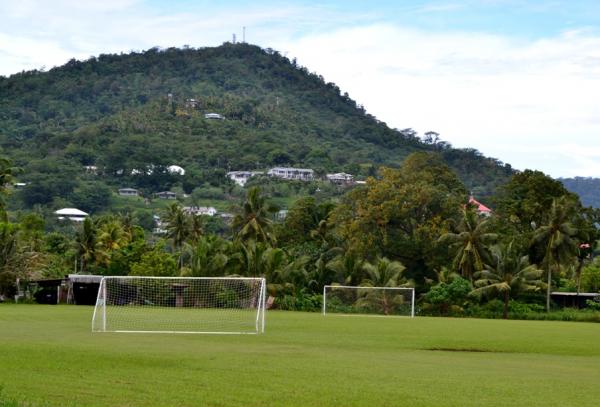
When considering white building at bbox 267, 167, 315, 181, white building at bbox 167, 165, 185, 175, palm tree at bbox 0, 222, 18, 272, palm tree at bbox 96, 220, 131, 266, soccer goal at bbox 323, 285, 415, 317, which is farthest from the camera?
white building at bbox 167, 165, 185, 175

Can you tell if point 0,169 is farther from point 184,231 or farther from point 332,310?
point 184,231

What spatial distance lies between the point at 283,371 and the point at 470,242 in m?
48.6

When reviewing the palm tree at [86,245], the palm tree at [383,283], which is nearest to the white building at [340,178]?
the palm tree at [86,245]

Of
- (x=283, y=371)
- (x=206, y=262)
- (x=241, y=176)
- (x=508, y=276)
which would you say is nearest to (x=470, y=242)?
(x=508, y=276)

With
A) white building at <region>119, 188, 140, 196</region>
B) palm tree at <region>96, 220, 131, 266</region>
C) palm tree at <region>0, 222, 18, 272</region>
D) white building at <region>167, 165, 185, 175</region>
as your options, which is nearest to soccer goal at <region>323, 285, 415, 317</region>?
palm tree at <region>0, 222, 18, 272</region>

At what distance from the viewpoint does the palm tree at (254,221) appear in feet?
253

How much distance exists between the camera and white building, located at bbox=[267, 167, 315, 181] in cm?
19175

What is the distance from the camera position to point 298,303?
206 feet

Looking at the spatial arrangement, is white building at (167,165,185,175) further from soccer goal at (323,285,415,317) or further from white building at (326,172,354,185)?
soccer goal at (323,285,415,317)


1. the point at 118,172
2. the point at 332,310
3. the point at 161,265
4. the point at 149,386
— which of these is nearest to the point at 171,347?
the point at 149,386

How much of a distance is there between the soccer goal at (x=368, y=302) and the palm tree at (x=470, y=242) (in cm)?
805

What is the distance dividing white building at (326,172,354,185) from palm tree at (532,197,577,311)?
113 m

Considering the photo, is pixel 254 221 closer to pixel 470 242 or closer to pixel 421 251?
pixel 421 251

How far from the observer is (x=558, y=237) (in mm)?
63875
